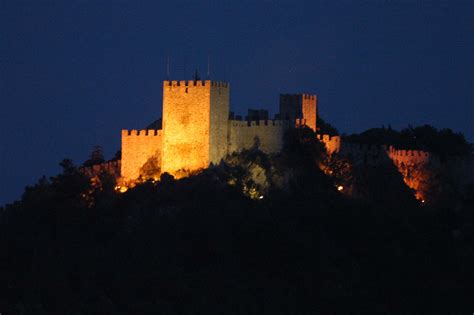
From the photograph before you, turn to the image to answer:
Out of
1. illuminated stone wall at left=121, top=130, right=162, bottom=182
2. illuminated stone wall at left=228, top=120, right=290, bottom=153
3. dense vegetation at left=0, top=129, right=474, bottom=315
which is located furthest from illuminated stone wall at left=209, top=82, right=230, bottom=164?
illuminated stone wall at left=121, top=130, right=162, bottom=182

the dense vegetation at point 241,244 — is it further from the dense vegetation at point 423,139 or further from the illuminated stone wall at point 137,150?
the dense vegetation at point 423,139

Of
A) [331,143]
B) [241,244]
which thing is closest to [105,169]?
[331,143]

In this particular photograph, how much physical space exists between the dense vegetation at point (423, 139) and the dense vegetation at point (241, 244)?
6836mm

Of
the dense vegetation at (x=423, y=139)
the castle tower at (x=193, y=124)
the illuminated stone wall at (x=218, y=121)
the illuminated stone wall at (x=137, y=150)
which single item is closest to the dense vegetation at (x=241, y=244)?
the illuminated stone wall at (x=218, y=121)

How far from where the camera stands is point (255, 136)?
10088 centimetres

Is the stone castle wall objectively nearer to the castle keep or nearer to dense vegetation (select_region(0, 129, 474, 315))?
dense vegetation (select_region(0, 129, 474, 315))

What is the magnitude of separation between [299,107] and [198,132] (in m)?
5.85

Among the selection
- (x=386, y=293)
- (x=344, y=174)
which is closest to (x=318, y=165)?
(x=344, y=174)

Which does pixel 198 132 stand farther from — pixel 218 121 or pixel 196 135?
pixel 218 121

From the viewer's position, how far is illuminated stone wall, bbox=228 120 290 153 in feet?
331

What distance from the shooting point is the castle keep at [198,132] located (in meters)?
100

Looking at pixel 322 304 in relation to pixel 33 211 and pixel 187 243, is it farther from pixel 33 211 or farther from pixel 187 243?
pixel 33 211

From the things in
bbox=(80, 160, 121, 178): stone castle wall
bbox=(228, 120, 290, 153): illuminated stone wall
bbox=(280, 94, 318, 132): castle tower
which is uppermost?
bbox=(280, 94, 318, 132): castle tower

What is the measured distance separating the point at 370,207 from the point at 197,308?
12.7 m
